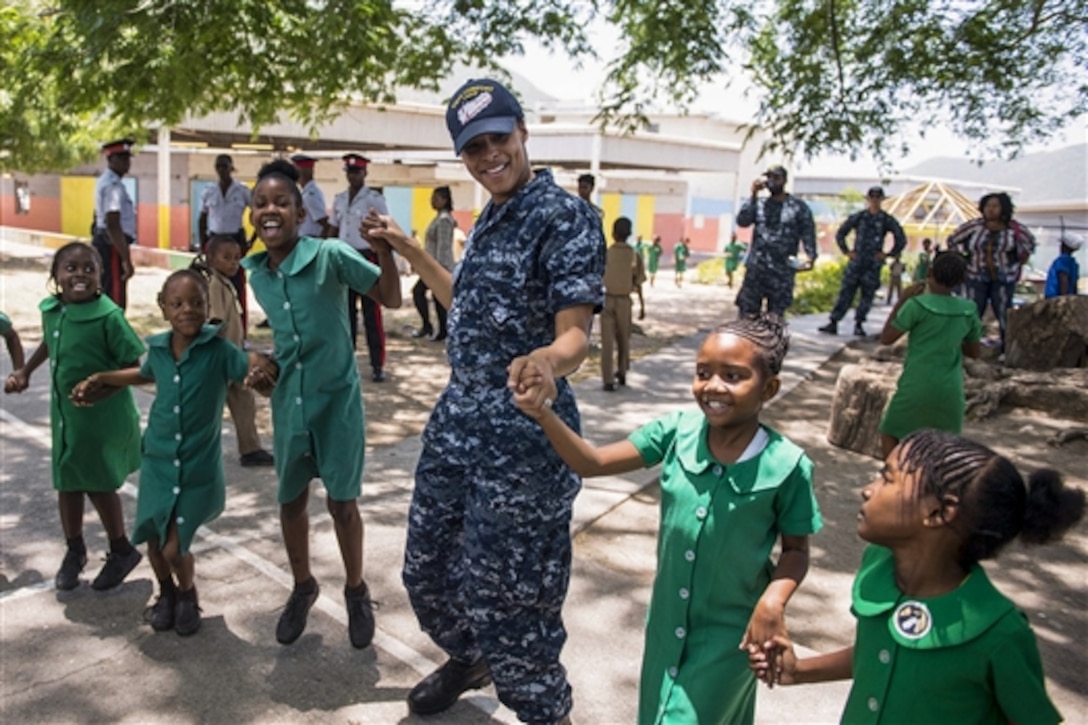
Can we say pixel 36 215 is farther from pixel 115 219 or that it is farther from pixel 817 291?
pixel 115 219

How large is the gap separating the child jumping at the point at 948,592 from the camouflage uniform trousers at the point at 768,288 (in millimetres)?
6951

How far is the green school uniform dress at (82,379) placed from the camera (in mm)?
3828

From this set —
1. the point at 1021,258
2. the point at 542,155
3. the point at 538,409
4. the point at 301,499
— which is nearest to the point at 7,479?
the point at 301,499

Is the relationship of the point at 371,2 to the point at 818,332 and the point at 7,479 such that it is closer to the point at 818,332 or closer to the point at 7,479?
the point at 7,479

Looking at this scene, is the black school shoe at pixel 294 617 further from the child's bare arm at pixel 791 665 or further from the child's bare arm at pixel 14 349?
the child's bare arm at pixel 791 665

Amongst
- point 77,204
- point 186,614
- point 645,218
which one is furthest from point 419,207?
point 186,614

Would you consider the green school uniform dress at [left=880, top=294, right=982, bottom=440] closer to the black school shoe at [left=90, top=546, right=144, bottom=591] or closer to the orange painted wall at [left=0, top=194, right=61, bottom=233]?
the black school shoe at [left=90, top=546, right=144, bottom=591]

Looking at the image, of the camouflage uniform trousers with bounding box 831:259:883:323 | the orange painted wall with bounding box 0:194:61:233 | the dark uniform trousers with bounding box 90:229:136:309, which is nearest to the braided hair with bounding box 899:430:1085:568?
the dark uniform trousers with bounding box 90:229:136:309

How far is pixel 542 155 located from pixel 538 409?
933 inches

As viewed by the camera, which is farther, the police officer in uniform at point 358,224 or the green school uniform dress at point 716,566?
the police officer in uniform at point 358,224

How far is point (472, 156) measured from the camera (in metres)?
2.66

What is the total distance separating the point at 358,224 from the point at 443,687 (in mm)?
5813

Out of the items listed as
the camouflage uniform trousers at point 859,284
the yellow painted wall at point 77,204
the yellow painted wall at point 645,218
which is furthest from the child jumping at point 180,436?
the yellow painted wall at point 645,218

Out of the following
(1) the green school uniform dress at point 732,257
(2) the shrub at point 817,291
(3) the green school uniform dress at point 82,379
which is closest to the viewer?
(3) the green school uniform dress at point 82,379
